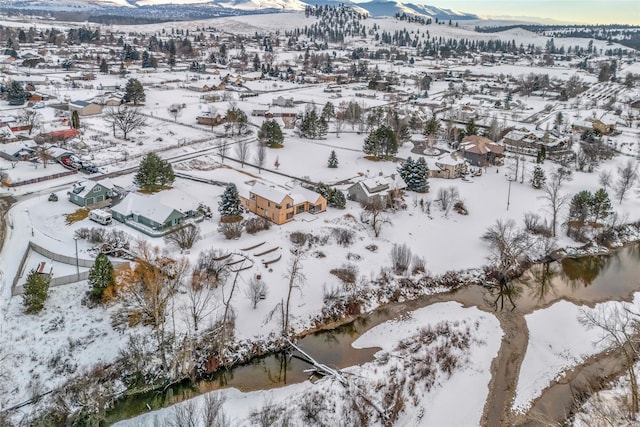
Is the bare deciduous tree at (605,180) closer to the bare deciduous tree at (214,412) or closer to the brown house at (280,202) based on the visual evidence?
the brown house at (280,202)

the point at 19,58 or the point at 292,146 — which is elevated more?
the point at 19,58

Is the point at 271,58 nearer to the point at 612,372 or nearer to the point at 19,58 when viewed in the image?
the point at 19,58

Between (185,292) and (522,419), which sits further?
(185,292)

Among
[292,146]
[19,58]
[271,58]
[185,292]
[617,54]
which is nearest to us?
[185,292]

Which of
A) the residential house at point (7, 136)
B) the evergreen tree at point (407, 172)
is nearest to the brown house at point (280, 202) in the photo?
the evergreen tree at point (407, 172)

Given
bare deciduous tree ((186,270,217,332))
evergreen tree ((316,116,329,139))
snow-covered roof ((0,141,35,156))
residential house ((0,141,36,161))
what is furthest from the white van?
evergreen tree ((316,116,329,139))

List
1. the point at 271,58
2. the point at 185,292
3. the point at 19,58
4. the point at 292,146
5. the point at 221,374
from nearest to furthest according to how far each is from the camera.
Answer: the point at 221,374, the point at 185,292, the point at 292,146, the point at 19,58, the point at 271,58

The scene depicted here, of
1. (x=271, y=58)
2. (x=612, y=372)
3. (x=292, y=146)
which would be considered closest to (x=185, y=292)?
(x=612, y=372)
